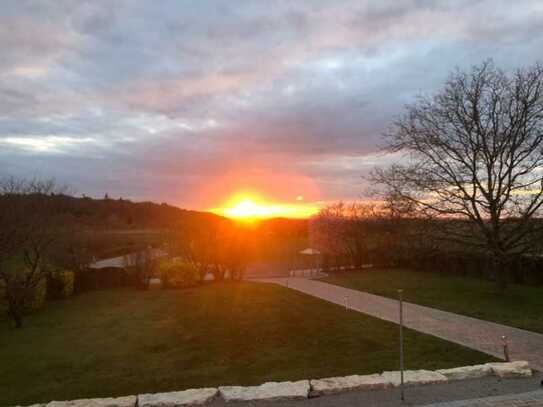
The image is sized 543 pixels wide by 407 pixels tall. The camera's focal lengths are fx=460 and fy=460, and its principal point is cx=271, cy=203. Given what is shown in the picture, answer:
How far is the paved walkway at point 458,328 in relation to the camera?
8.05m

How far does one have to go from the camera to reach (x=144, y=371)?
7.16 metres

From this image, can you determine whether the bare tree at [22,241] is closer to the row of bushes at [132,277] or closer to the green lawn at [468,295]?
the row of bushes at [132,277]

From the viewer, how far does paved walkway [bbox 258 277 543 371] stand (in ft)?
26.4

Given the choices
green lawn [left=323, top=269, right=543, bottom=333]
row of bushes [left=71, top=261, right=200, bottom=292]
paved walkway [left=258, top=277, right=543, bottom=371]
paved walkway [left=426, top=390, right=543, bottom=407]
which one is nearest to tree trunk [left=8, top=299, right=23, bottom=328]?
row of bushes [left=71, top=261, right=200, bottom=292]

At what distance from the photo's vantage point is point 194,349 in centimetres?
855

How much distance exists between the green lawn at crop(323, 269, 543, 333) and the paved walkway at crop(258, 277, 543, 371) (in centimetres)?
64

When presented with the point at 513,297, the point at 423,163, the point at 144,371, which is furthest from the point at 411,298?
the point at 144,371

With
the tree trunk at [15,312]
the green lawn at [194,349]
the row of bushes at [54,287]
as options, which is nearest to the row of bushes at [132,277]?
the row of bushes at [54,287]

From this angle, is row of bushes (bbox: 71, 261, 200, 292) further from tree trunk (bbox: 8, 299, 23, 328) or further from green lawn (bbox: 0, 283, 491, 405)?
tree trunk (bbox: 8, 299, 23, 328)

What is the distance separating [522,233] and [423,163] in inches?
164

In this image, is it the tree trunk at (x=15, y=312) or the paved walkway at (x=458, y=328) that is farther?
the tree trunk at (x=15, y=312)

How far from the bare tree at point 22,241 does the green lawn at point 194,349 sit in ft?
3.30

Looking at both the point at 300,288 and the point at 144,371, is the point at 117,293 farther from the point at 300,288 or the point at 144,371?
the point at 144,371

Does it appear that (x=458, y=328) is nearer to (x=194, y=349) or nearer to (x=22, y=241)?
(x=194, y=349)
